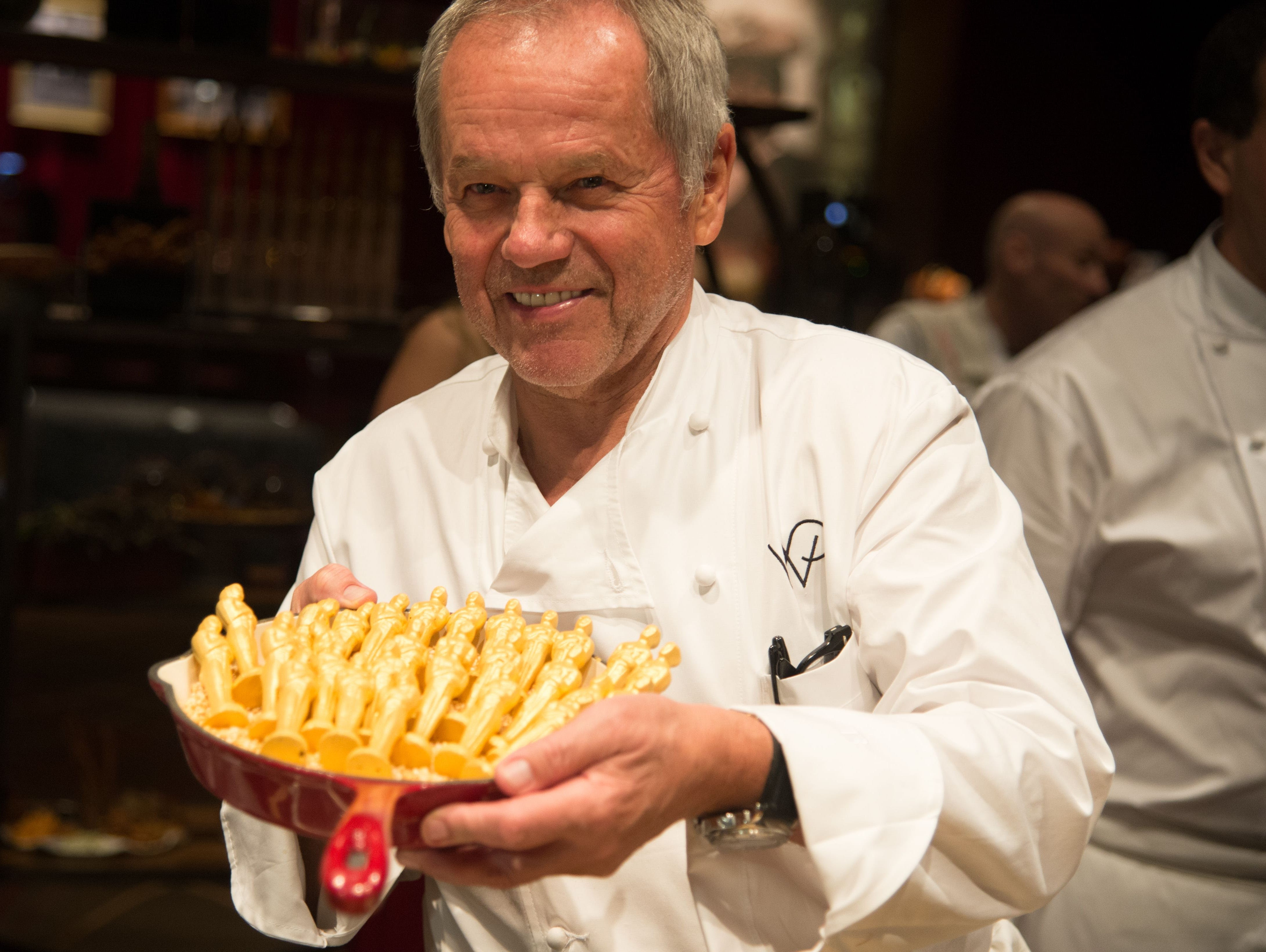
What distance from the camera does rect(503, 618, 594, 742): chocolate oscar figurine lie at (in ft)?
2.84

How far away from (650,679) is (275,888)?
506mm

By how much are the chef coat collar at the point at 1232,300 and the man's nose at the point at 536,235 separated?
1.08 meters

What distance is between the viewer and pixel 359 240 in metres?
2.64

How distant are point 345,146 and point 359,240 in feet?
0.70

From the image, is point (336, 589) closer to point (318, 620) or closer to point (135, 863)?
point (318, 620)

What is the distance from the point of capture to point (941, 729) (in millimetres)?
956

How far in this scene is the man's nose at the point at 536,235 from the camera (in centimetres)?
112

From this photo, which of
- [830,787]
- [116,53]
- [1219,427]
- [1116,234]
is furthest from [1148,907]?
[1116,234]

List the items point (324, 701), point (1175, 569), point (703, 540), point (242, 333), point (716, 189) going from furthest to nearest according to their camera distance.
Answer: point (242, 333)
point (1175, 569)
point (716, 189)
point (703, 540)
point (324, 701)

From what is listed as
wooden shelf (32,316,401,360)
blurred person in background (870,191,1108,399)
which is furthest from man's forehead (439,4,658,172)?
blurred person in background (870,191,1108,399)

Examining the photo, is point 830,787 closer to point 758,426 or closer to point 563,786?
point 563,786

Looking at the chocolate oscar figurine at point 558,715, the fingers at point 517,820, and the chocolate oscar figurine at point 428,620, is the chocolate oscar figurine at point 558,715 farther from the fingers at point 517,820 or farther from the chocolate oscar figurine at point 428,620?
the chocolate oscar figurine at point 428,620

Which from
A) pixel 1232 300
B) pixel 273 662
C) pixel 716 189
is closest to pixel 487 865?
pixel 273 662

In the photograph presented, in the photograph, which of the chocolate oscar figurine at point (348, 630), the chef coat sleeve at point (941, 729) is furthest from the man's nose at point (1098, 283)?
the chocolate oscar figurine at point (348, 630)
